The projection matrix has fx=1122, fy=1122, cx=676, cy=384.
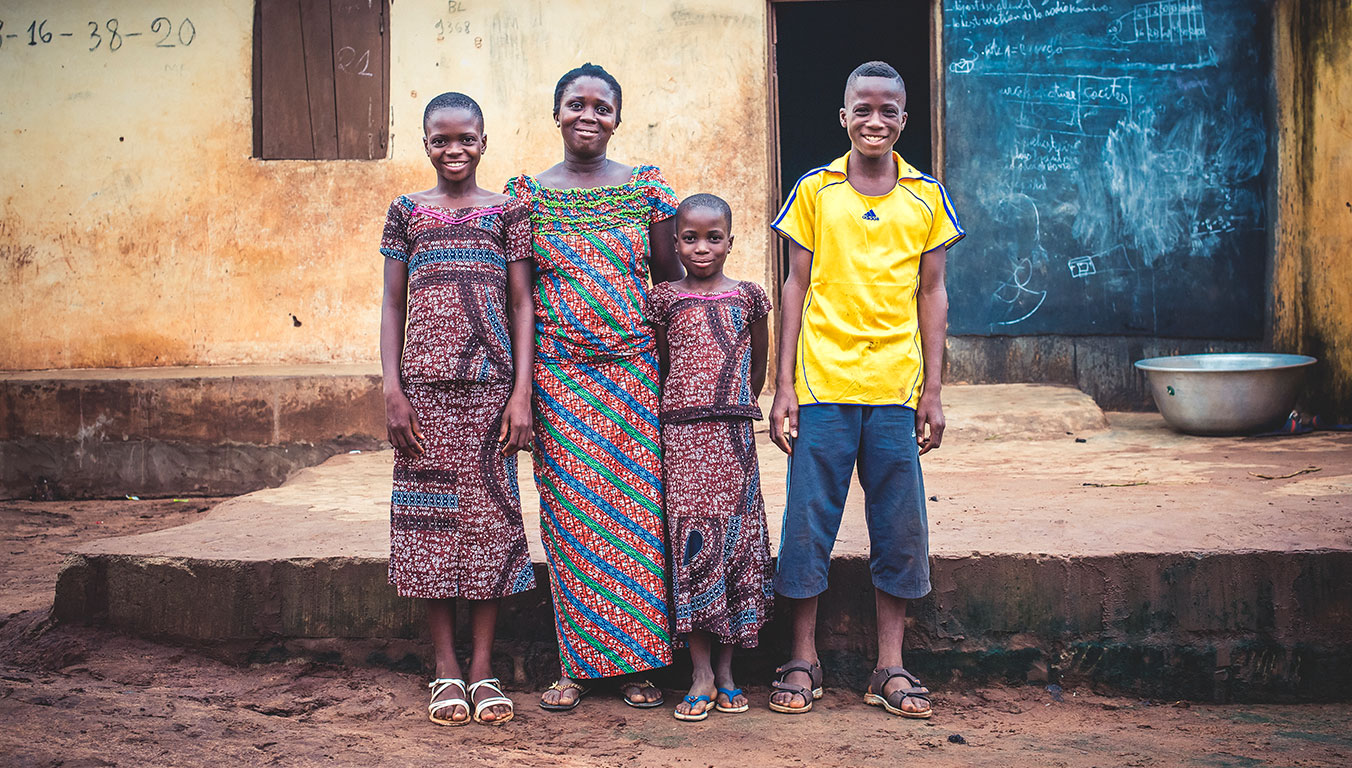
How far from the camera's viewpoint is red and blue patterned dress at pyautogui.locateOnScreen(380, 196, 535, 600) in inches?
110

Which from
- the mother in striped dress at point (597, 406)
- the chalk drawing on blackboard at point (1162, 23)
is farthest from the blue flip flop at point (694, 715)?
the chalk drawing on blackboard at point (1162, 23)

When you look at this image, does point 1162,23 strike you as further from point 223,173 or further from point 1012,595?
point 223,173

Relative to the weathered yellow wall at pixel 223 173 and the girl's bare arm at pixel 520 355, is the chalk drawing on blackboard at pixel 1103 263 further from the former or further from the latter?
the girl's bare arm at pixel 520 355

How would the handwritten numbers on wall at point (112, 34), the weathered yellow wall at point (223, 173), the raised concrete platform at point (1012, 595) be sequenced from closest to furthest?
the raised concrete platform at point (1012, 595), the weathered yellow wall at point (223, 173), the handwritten numbers on wall at point (112, 34)

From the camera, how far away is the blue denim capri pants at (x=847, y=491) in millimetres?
2826

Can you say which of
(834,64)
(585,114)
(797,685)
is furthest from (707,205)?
(834,64)

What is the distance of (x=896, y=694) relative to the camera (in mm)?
2906

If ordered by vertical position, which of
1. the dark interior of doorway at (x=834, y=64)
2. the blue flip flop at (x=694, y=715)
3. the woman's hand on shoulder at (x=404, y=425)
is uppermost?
the dark interior of doorway at (x=834, y=64)

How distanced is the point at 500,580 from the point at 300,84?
4.41 metres

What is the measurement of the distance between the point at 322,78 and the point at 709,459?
446 cm

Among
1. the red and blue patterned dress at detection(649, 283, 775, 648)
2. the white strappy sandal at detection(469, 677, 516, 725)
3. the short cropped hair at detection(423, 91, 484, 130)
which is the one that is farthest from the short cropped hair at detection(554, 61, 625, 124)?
the white strappy sandal at detection(469, 677, 516, 725)

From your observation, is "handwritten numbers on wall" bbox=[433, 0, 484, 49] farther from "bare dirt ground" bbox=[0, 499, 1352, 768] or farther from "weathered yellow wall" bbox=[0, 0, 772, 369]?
"bare dirt ground" bbox=[0, 499, 1352, 768]

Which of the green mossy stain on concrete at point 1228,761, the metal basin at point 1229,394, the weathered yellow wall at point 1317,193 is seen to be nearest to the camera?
the green mossy stain on concrete at point 1228,761

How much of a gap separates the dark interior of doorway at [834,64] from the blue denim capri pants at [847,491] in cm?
657
